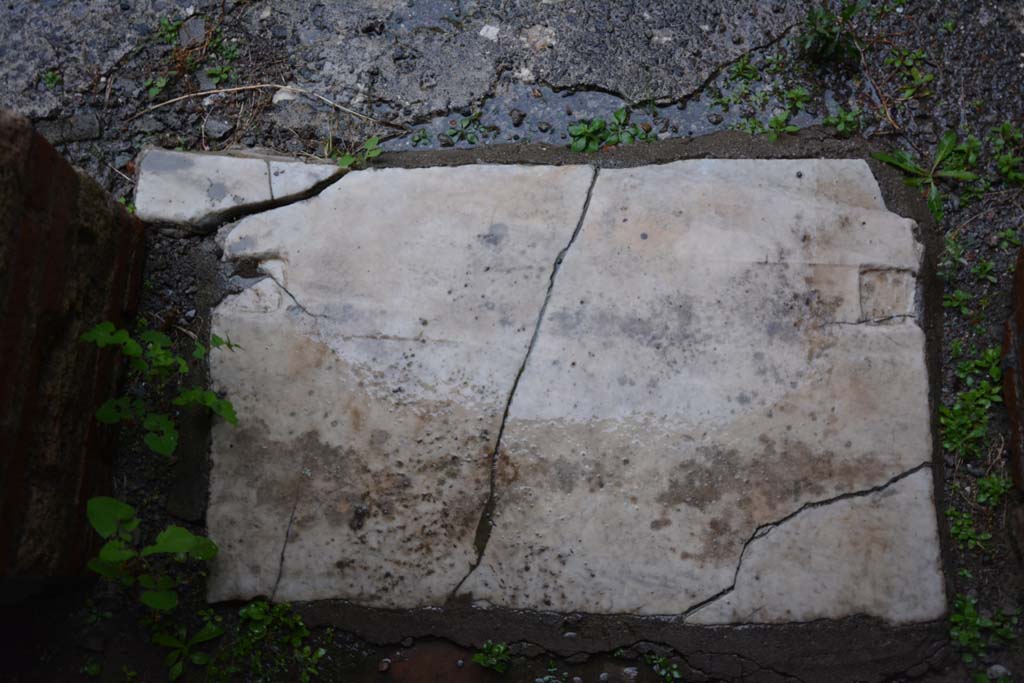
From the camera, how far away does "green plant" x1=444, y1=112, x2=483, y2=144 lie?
7.28ft

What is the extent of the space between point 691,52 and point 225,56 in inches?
53.9

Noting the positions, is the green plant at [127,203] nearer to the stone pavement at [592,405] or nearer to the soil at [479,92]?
the soil at [479,92]

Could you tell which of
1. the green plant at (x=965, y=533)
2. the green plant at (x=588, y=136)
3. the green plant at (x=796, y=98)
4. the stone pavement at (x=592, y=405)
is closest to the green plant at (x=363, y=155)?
the stone pavement at (x=592, y=405)

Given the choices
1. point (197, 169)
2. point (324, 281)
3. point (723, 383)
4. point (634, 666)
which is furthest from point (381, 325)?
point (634, 666)

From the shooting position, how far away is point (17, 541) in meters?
1.66

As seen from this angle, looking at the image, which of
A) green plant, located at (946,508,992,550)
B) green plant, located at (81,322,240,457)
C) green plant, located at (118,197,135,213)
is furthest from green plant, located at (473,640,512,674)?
green plant, located at (118,197,135,213)

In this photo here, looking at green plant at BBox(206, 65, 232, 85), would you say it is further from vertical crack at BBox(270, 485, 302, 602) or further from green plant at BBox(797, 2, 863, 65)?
green plant at BBox(797, 2, 863, 65)

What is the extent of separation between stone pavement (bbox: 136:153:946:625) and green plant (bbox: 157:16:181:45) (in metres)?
0.70

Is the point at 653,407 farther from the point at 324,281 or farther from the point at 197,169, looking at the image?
the point at 197,169

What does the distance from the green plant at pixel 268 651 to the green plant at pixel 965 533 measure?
1605 mm

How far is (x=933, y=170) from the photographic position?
2.12 m

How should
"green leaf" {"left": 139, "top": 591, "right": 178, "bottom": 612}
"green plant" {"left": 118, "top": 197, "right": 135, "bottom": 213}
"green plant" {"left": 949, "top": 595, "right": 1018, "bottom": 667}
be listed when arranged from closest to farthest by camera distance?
1. "green leaf" {"left": 139, "top": 591, "right": 178, "bottom": 612}
2. "green plant" {"left": 949, "top": 595, "right": 1018, "bottom": 667}
3. "green plant" {"left": 118, "top": 197, "right": 135, "bottom": 213}

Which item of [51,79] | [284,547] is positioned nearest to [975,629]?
[284,547]

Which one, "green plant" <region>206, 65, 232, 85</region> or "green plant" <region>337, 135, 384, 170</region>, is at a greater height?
"green plant" <region>206, 65, 232, 85</region>
